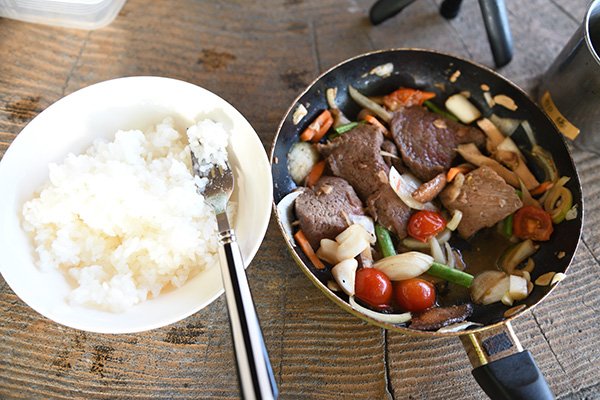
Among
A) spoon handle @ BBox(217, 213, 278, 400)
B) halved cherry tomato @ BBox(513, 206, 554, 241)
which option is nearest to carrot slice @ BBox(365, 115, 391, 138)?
halved cherry tomato @ BBox(513, 206, 554, 241)

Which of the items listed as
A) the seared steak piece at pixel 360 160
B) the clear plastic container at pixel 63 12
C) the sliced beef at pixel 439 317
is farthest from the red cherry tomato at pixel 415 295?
the clear plastic container at pixel 63 12

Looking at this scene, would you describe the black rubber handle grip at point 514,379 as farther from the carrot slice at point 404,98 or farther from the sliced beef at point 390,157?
the carrot slice at point 404,98

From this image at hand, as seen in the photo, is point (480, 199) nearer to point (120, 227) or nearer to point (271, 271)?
point (271, 271)

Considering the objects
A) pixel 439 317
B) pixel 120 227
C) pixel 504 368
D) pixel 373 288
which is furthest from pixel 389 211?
pixel 120 227

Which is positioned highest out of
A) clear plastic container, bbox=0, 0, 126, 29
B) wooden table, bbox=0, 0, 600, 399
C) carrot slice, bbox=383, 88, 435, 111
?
clear plastic container, bbox=0, 0, 126, 29

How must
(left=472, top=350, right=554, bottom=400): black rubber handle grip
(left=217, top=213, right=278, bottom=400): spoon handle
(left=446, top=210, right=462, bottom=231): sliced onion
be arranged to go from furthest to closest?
1. (left=446, top=210, right=462, bottom=231): sliced onion
2. (left=472, top=350, right=554, bottom=400): black rubber handle grip
3. (left=217, top=213, right=278, bottom=400): spoon handle

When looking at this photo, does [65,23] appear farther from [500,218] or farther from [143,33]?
[500,218]

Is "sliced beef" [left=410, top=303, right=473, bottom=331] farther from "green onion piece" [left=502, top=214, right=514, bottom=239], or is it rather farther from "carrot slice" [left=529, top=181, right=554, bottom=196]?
"carrot slice" [left=529, top=181, right=554, bottom=196]
